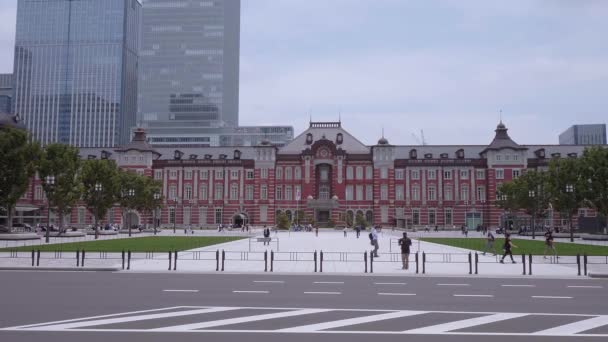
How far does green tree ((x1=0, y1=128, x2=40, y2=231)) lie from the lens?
44.1 metres

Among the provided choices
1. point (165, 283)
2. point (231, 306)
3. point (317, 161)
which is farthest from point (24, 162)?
point (317, 161)

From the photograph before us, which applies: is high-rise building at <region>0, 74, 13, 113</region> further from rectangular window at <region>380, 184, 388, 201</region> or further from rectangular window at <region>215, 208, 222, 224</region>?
rectangular window at <region>380, 184, 388, 201</region>

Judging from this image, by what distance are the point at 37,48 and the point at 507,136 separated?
15037 centimetres

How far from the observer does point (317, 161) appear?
88.2 m

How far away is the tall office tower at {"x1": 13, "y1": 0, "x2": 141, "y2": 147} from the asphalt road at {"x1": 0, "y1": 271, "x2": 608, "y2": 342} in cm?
16024

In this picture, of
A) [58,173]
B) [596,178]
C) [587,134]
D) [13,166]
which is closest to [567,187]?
[596,178]

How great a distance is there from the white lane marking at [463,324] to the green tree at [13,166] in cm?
4316

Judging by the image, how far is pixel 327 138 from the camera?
301ft

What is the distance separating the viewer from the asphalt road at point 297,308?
10.1 m

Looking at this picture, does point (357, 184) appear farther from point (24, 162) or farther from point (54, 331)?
point (54, 331)

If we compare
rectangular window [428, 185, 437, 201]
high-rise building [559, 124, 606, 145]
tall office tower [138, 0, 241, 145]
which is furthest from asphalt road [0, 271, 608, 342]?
high-rise building [559, 124, 606, 145]

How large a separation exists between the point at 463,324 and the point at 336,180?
7706cm

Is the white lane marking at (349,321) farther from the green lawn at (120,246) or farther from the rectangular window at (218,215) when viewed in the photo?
the rectangular window at (218,215)

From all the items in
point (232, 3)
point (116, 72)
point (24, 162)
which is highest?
point (232, 3)
